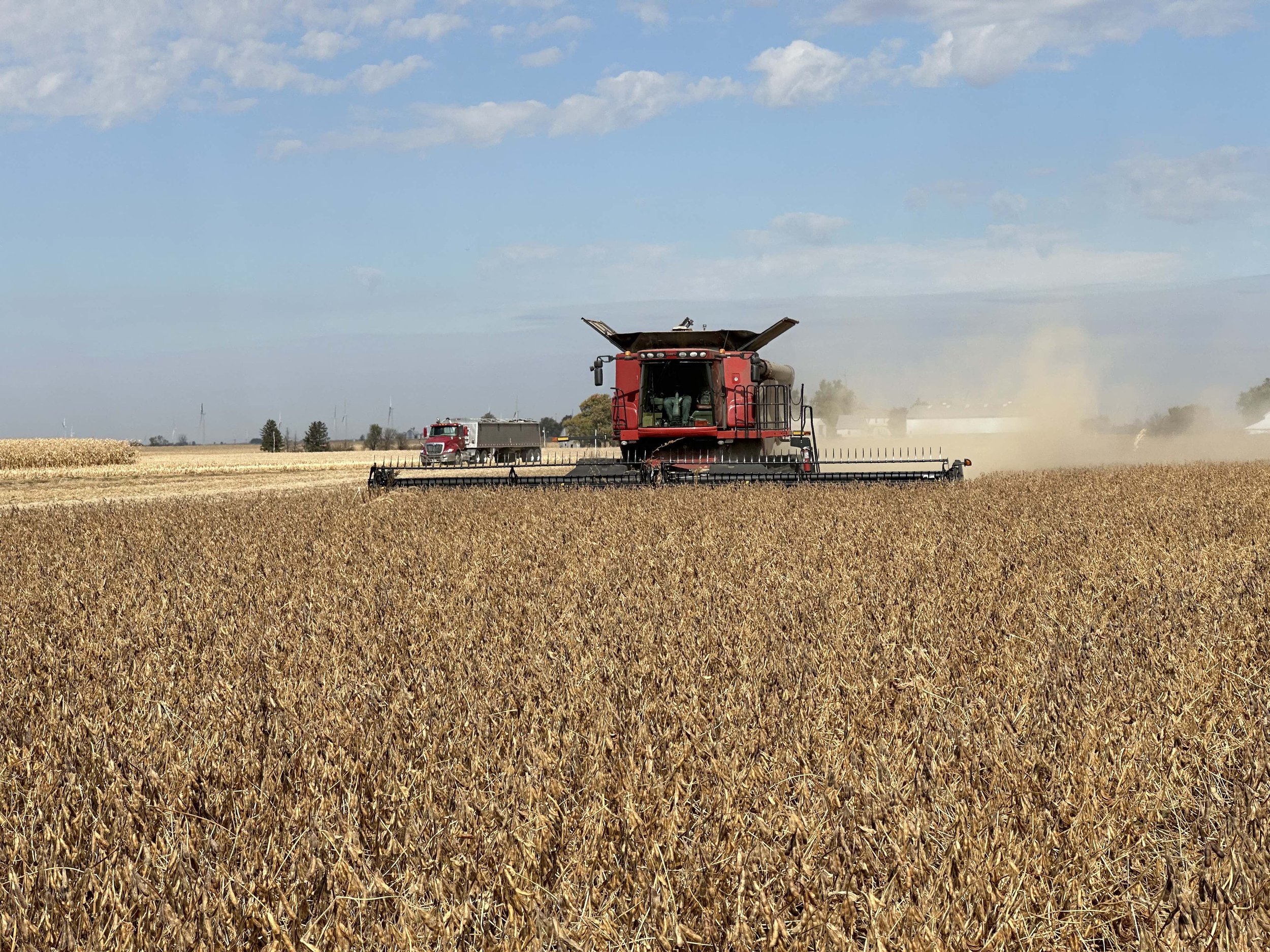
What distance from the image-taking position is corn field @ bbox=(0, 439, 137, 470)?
4206 centimetres

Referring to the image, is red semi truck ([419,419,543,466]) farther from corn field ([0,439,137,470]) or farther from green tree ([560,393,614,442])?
green tree ([560,393,614,442])

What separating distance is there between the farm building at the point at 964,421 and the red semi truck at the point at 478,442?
14665mm

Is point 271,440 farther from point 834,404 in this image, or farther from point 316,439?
point 834,404

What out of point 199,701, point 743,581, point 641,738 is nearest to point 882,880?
point 641,738

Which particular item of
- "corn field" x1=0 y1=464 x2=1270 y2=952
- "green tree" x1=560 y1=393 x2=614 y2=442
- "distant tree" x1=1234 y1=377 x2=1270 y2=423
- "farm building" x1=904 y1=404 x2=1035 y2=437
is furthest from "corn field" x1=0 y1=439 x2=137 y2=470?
"distant tree" x1=1234 y1=377 x2=1270 y2=423

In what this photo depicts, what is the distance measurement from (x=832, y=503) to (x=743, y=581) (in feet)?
17.2

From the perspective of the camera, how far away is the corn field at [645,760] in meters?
2.26

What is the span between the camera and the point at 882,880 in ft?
8.02

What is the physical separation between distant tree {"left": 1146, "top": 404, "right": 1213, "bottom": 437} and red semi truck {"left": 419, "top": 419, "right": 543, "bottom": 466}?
21.6m

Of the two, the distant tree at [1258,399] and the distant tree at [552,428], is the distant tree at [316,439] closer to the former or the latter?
the distant tree at [552,428]

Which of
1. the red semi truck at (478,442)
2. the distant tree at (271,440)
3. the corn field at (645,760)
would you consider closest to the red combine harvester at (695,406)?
the corn field at (645,760)

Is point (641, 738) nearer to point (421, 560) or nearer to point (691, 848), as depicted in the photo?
point (691, 848)

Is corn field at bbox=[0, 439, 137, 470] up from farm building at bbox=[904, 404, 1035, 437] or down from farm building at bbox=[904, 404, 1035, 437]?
down

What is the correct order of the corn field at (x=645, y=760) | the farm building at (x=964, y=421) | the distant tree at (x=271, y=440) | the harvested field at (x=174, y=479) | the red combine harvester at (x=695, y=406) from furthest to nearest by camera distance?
the distant tree at (x=271, y=440)
the farm building at (x=964, y=421)
the harvested field at (x=174, y=479)
the red combine harvester at (x=695, y=406)
the corn field at (x=645, y=760)
